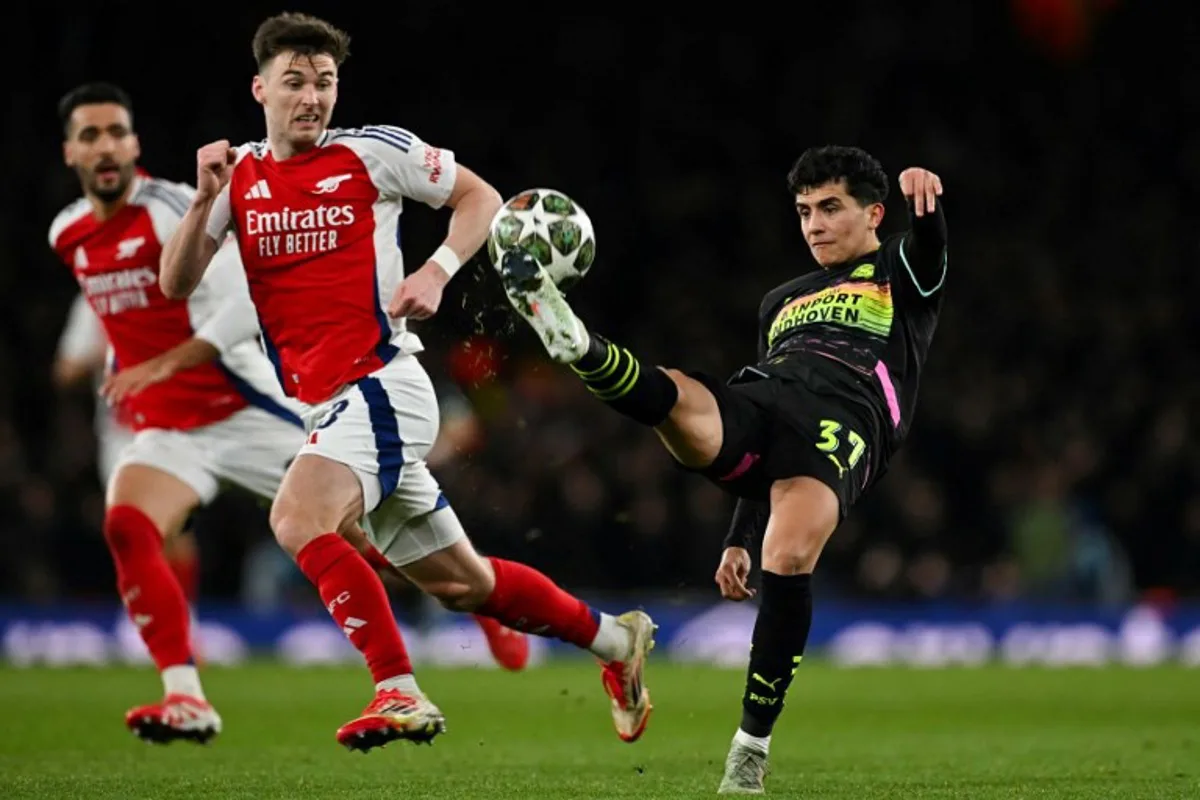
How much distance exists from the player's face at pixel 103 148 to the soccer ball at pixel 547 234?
2.76 m

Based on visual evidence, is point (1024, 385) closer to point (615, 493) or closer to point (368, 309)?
point (615, 493)

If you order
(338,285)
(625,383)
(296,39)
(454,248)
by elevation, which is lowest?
(625,383)

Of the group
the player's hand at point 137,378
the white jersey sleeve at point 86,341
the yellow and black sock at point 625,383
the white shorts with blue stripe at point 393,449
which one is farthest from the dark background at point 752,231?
the yellow and black sock at point 625,383

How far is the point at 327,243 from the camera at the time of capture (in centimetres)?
646

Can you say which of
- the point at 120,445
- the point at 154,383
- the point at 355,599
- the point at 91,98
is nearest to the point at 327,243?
the point at 355,599

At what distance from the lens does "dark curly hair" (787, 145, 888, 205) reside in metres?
6.55

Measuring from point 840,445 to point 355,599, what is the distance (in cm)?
163

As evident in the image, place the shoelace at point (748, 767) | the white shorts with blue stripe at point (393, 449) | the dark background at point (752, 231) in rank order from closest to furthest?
1. the shoelace at point (748, 767)
2. the white shorts with blue stripe at point (393, 449)
3. the dark background at point (752, 231)

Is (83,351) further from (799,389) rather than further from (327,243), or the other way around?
(799,389)

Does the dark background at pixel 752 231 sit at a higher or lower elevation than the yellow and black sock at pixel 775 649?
higher

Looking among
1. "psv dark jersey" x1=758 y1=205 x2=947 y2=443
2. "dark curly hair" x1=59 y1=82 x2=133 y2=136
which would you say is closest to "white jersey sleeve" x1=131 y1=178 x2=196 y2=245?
"dark curly hair" x1=59 y1=82 x2=133 y2=136

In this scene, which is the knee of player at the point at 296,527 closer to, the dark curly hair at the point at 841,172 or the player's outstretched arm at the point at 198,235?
the player's outstretched arm at the point at 198,235

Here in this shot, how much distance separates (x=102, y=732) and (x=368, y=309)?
3.18 meters

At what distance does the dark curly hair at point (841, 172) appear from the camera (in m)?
6.55
